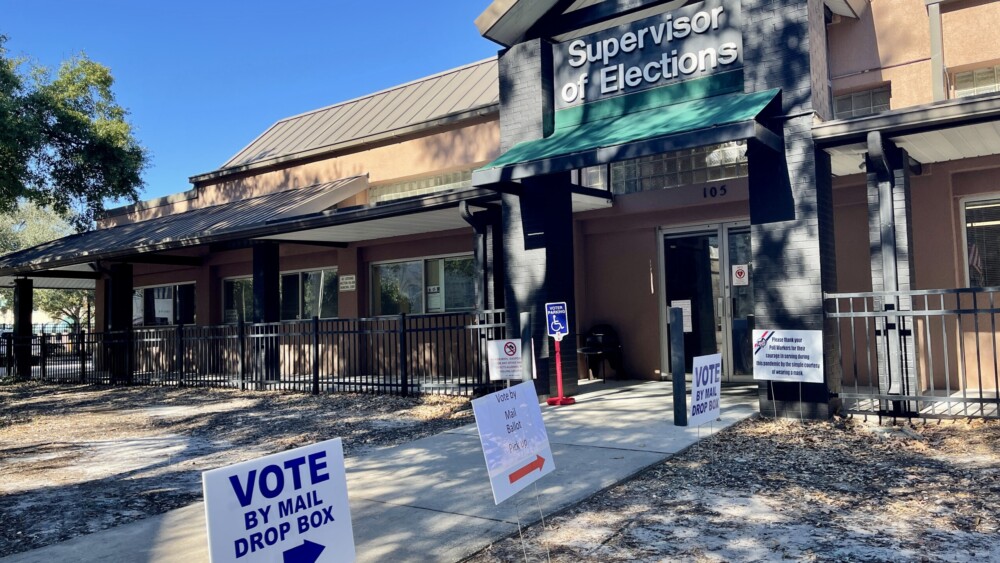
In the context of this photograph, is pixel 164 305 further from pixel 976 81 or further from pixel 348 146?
pixel 976 81

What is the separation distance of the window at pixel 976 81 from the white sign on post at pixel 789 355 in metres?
4.94

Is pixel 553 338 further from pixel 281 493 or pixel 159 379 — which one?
pixel 159 379

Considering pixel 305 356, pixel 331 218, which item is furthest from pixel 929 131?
pixel 305 356

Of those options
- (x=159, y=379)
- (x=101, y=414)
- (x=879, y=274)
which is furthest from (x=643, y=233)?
(x=159, y=379)

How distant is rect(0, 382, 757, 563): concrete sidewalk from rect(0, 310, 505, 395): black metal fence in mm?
3242

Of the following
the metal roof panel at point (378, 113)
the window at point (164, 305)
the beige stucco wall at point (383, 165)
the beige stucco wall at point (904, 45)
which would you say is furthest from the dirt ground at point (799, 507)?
the window at point (164, 305)

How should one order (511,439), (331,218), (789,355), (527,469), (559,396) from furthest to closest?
(331,218) < (559,396) < (789,355) < (527,469) < (511,439)

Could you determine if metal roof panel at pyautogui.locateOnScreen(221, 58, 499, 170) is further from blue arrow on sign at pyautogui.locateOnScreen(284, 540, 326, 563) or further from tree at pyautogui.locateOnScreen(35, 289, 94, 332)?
tree at pyautogui.locateOnScreen(35, 289, 94, 332)

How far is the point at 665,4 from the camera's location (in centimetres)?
1027

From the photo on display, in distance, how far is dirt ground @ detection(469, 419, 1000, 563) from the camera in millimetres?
4414

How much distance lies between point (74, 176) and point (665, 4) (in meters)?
16.5

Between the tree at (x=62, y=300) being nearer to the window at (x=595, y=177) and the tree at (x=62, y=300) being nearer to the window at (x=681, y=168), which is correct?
the window at (x=595, y=177)

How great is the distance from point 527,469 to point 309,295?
13590 millimetres

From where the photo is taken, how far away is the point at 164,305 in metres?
20.5
